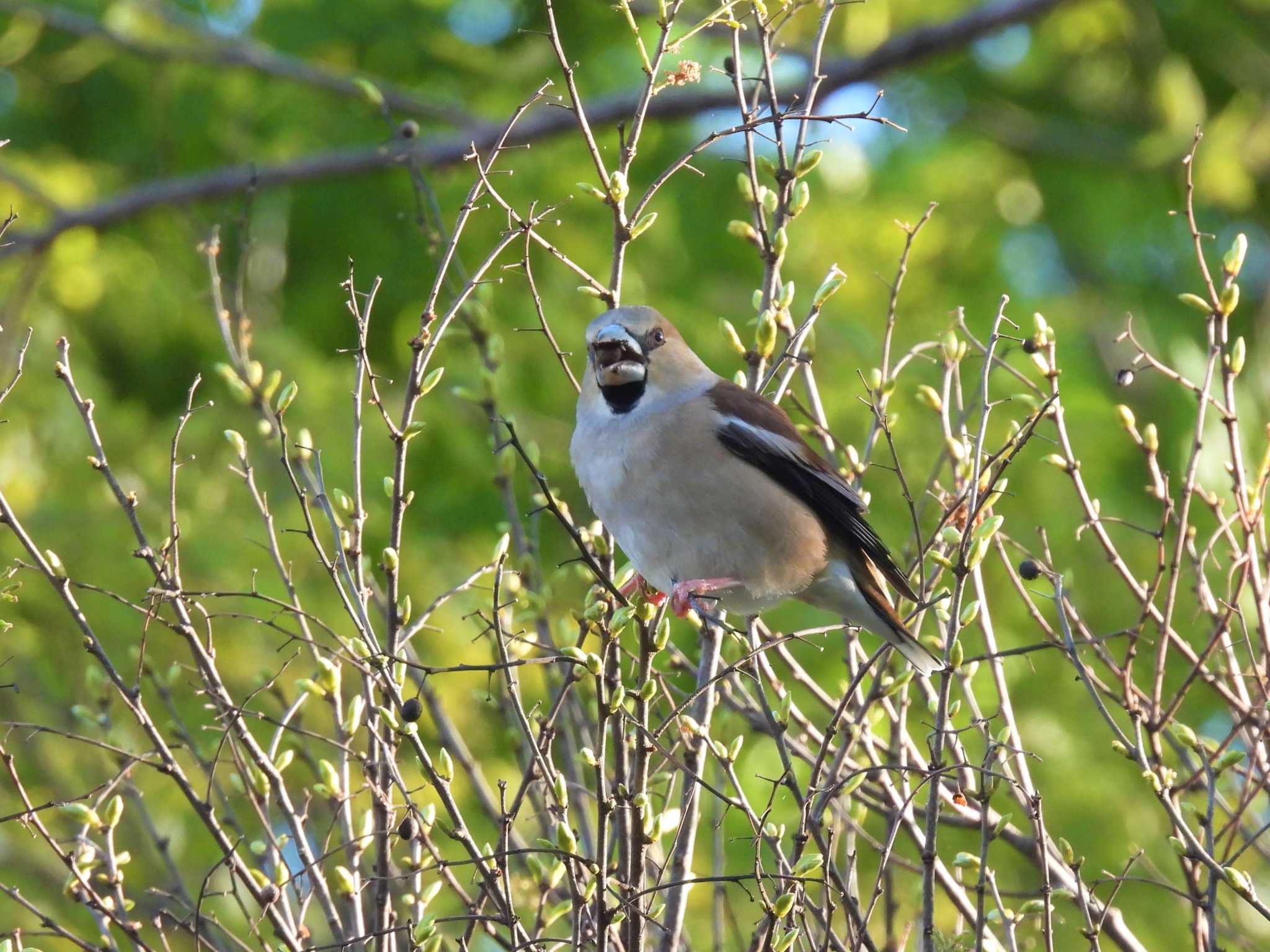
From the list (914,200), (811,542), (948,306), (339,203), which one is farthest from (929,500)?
(339,203)

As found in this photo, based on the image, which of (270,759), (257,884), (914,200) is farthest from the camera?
(914,200)

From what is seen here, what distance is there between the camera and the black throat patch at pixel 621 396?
445cm

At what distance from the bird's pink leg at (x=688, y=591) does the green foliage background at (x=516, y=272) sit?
3.62 feet

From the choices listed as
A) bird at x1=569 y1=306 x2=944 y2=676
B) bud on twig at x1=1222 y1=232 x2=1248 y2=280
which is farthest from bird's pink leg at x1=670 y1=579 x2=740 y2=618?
bud on twig at x1=1222 y1=232 x2=1248 y2=280

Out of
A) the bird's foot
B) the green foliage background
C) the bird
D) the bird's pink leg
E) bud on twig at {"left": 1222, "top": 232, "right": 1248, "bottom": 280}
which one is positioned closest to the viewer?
bud on twig at {"left": 1222, "top": 232, "right": 1248, "bottom": 280}

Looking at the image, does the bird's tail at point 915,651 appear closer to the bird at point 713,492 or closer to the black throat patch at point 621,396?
the bird at point 713,492

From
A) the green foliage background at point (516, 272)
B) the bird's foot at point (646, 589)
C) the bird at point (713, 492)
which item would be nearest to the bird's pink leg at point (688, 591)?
the bird at point (713, 492)

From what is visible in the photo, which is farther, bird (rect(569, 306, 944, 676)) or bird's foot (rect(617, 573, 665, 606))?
bird's foot (rect(617, 573, 665, 606))

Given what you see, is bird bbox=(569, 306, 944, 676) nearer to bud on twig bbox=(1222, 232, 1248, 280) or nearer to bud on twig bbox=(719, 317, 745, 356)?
bud on twig bbox=(719, 317, 745, 356)

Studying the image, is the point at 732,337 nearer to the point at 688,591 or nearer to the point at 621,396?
the point at 621,396

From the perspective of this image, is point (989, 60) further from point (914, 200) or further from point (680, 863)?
point (680, 863)

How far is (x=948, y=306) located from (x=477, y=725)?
12.1 feet

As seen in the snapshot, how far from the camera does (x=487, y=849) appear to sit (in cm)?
337

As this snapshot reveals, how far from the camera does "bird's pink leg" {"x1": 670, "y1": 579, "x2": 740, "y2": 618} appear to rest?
4027mm
